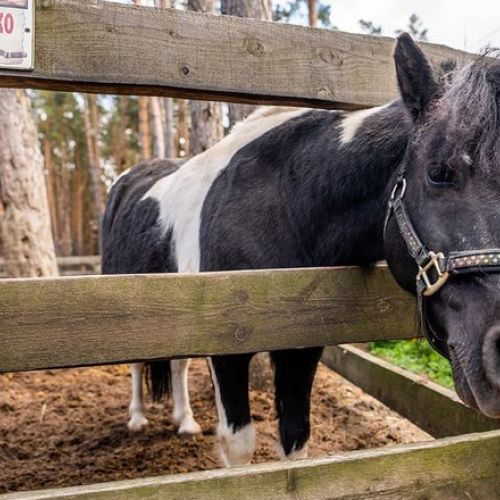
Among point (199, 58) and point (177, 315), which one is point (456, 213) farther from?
point (199, 58)

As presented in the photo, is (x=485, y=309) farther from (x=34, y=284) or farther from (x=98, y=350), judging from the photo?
(x=34, y=284)

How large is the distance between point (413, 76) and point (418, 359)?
4.83 meters

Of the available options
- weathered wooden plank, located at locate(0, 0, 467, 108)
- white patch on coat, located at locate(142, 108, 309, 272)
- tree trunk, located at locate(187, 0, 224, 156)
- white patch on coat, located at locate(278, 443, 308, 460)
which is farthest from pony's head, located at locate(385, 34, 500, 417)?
tree trunk, located at locate(187, 0, 224, 156)

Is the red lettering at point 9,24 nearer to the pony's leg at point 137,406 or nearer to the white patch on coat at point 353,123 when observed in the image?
the white patch on coat at point 353,123

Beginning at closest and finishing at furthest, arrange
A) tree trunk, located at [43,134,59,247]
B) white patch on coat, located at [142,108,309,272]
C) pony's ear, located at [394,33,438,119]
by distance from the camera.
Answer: pony's ear, located at [394,33,438,119]
white patch on coat, located at [142,108,309,272]
tree trunk, located at [43,134,59,247]

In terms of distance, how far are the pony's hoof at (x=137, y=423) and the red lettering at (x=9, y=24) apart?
10.8 feet

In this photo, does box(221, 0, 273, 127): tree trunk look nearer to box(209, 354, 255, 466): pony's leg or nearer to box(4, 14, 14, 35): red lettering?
box(209, 354, 255, 466): pony's leg

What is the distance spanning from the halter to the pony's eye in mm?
147

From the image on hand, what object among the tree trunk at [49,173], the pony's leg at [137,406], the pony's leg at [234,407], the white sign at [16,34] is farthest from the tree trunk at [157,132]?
the tree trunk at [49,173]

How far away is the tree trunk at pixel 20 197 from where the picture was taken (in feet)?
21.1

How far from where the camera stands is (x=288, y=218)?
2465 mm

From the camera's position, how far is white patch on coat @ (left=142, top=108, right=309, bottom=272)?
2795 mm

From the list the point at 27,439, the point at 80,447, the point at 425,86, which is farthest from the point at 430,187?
the point at 27,439

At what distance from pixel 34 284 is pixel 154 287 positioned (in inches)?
13.8
